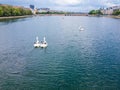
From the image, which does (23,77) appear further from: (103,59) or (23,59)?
(103,59)

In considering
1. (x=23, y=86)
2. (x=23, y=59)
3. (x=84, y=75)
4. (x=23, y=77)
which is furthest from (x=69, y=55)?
(x=23, y=86)

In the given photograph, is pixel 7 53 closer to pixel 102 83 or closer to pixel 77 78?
pixel 77 78

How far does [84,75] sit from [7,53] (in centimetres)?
1974

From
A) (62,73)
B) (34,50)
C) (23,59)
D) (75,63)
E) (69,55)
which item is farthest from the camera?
(34,50)

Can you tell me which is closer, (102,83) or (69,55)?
(102,83)

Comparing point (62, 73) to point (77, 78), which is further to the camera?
point (62, 73)

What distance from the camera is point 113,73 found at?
3212 centimetres

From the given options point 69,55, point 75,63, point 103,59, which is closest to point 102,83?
point 75,63

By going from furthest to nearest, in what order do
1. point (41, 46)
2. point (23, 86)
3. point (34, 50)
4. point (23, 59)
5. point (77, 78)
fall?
point (41, 46) < point (34, 50) < point (23, 59) < point (77, 78) < point (23, 86)

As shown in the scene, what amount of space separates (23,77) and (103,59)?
A: 16427 mm

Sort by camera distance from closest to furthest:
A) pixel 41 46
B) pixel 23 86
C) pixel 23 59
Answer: pixel 23 86 < pixel 23 59 < pixel 41 46

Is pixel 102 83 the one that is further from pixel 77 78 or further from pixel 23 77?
pixel 23 77

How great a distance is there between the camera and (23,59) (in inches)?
1556

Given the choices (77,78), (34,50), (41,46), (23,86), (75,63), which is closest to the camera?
(23,86)
